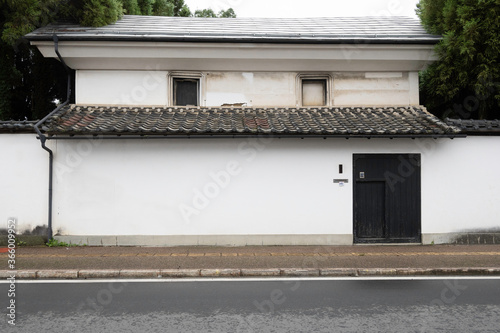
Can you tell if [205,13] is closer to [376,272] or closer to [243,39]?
[243,39]

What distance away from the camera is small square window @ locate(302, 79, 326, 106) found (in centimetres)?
1212

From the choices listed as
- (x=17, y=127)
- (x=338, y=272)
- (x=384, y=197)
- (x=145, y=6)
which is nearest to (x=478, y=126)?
(x=384, y=197)

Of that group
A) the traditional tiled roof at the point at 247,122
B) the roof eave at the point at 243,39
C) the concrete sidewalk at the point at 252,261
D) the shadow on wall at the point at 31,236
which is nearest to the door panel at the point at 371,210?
the concrete sidewalk at the point at 252,261

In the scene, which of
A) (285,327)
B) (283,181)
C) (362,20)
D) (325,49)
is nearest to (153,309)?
(285,327)

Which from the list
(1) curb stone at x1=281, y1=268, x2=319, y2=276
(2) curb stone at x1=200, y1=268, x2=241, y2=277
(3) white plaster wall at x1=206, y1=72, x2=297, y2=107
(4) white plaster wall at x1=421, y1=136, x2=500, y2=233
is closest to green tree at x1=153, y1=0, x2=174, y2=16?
(3) white plaster wall at x1=206, y1=72, x2=297, y2=107

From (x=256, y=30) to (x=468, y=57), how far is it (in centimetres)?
657

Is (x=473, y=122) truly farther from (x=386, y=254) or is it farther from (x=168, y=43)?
(x=168, y=43)

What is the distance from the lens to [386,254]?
8812mm

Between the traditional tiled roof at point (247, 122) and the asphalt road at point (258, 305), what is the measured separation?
3890mm

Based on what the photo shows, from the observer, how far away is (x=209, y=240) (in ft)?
32.9

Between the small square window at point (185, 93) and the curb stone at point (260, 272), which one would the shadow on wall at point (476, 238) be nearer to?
the curb stone at point (260, 272)

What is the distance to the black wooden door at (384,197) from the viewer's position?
33.4 feet

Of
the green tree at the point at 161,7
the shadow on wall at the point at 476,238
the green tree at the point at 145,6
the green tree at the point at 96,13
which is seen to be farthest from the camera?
the green tree at the point at 161,7

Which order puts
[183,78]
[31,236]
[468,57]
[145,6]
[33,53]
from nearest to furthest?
1. [31,236]
2. [468,57]
3. [183,78]
4. [33,53]
5. [145,6]
